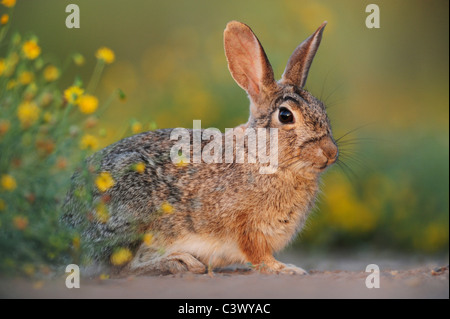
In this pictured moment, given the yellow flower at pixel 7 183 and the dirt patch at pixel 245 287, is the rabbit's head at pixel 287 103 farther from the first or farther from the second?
the yellow flower at pixel 7 183

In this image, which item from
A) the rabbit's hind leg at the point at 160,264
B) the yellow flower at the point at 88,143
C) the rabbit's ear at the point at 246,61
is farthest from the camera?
the rabbit's ear at the point at 246,61

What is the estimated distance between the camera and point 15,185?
13.2 feet

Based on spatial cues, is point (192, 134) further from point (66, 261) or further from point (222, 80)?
point (222, 80)

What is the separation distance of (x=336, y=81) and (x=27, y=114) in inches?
230

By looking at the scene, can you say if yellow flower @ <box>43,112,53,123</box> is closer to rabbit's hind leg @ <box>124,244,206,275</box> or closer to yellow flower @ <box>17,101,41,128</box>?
yellow flower @ <box>17,101,41,128</box>

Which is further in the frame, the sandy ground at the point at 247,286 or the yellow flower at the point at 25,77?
the yellow flower at the point at 25,77

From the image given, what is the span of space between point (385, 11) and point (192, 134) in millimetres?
6965

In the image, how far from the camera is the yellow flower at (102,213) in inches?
179

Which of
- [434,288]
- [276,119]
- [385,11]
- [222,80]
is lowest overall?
[434,288]

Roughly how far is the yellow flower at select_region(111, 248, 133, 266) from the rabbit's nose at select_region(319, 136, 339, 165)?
1684 mm

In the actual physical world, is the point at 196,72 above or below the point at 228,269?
above

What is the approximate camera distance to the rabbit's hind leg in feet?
16.2

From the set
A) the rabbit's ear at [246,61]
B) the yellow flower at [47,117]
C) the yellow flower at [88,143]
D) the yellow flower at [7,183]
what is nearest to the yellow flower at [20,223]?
the yellow flower at [7,183]

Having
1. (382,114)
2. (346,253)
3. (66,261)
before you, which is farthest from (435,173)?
(66,261)
